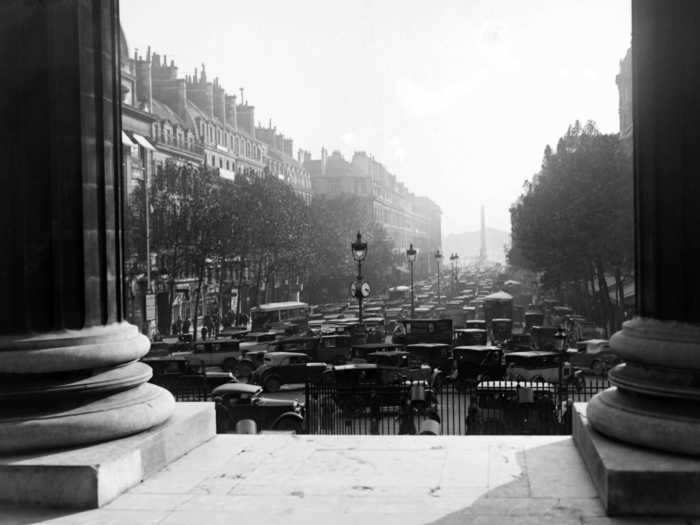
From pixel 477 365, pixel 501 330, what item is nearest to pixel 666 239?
pixel 477 365

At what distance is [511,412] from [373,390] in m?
3.16

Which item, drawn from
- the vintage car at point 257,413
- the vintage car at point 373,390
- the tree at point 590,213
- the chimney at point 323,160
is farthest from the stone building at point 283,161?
the vintage car at point 257,413

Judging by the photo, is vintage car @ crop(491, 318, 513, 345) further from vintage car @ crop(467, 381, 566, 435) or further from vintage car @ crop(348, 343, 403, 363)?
vintage car @ crop(467, 381, 566, 435)

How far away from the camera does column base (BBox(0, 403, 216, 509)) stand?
5.37m

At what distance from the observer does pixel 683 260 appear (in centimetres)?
548

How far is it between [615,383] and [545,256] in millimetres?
46526

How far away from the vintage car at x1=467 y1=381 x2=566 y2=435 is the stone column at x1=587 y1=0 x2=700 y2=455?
10.5m

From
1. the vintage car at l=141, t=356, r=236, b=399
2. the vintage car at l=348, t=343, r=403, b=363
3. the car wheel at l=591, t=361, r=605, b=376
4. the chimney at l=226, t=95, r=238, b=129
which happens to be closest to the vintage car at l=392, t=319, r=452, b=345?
the vintage car at l=348, t=343, r=403, b=363

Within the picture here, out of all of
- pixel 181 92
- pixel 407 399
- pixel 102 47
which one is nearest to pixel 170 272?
pixel 181 92

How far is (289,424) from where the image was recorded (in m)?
17.7

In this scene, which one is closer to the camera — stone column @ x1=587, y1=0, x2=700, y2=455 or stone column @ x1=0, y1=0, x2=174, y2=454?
stone column @ x1=587, y1=0, x2=700, y2=455

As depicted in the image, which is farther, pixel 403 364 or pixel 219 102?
pixel 219 102

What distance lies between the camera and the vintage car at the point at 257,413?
17516 millimetres

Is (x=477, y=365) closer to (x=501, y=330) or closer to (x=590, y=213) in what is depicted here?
(x=501, y=330)
